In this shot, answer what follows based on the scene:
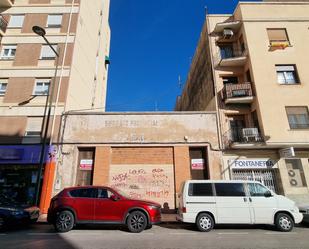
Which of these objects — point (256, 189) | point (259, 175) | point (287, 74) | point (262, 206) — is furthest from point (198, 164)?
point (287, 74)

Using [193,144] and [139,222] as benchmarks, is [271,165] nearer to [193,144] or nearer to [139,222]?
[193,144]

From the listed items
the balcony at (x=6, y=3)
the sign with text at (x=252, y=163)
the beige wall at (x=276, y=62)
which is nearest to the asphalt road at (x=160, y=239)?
the sign with text at (x=252, y=163)

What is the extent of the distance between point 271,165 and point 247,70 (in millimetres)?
7046

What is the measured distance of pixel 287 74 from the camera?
48.4 feet

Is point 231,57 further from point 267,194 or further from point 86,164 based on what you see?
point 86,164

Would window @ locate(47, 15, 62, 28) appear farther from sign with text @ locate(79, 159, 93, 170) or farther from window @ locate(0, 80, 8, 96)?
sign with text @ locate(79, 159, 93, 170)

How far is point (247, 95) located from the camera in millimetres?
14445

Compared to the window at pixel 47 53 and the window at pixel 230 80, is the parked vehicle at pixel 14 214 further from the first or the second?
the window at pixel 230 80

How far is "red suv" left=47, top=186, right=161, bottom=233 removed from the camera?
811 centimetres

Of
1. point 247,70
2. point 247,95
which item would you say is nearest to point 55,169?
point 247,95

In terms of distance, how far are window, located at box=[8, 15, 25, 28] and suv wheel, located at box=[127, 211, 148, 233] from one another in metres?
18.0

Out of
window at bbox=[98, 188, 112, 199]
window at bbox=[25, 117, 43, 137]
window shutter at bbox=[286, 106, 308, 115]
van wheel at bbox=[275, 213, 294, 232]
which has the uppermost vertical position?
window shutter at bbox=[286, 106, 308, 115]

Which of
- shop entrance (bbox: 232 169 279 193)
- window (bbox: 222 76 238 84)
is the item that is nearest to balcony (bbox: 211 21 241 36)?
window (bbox: 222 76 238 84)

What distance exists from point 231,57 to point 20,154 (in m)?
16.8
